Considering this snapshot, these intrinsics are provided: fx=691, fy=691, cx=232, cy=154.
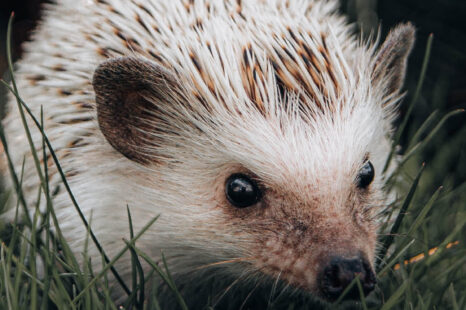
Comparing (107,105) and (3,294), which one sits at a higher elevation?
(107,105)

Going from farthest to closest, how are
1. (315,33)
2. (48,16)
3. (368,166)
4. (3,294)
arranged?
1. (48,16)
2. (315,33)
3. (368,166)
4. (3,294)

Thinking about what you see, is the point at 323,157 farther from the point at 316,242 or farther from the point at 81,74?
the point at 81,74

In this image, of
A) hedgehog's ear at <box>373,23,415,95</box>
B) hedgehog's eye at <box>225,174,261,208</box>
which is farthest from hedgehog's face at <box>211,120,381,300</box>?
hedgehog's ear at <box>373,23,415,95</box>

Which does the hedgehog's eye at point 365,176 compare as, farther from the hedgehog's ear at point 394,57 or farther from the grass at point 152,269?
the hedgehog's ear at point 394,57

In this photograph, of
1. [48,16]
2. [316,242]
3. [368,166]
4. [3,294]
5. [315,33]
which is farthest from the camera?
[48,16]

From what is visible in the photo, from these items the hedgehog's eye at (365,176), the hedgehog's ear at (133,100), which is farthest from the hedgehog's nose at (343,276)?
the hedgehog's ear at (133,100)

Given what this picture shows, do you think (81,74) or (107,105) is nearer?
(107,105)

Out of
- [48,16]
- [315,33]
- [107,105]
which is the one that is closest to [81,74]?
[107,105]

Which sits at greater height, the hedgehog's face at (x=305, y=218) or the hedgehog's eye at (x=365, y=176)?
the hedgehog's eye at (x=365, y=176)
